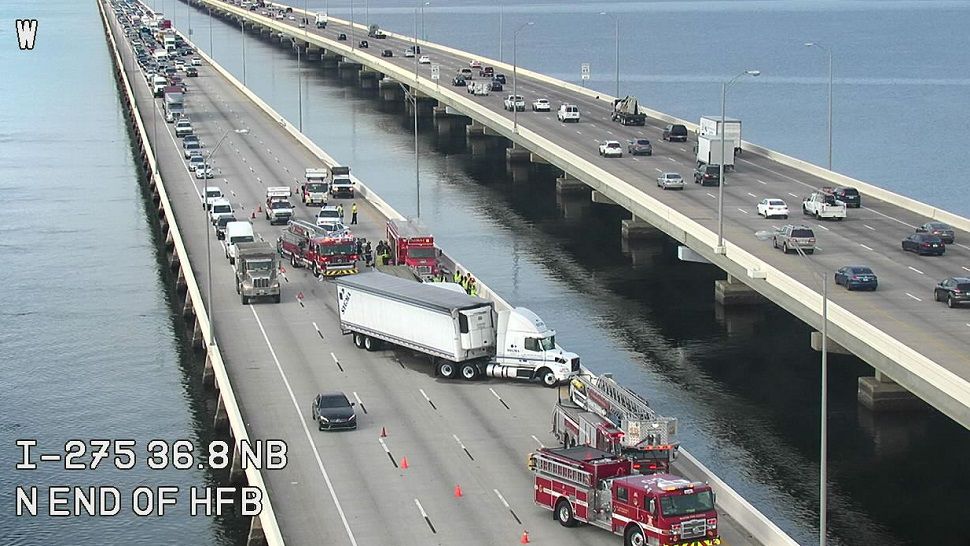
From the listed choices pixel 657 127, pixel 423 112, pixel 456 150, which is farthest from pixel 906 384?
pixel 423 112

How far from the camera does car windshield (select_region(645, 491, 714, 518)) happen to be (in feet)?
150

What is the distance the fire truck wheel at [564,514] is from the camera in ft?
162

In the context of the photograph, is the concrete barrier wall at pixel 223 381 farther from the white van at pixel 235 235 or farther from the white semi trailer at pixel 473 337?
the white semi trailer at pixel 473 337

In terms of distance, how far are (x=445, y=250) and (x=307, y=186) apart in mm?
10684

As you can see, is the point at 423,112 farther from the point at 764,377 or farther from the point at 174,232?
the point at 764,377

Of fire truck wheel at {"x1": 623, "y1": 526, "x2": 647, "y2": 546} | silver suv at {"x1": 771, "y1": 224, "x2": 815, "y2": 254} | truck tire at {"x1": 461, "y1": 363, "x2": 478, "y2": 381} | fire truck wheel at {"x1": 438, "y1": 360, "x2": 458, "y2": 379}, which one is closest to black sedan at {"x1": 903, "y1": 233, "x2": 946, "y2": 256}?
silver suv at {"x1": 771, "y1": 224, "x2": 815, "y2": 254}

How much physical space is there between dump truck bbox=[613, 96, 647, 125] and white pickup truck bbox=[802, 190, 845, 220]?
1773 inches

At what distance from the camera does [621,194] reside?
104 metres

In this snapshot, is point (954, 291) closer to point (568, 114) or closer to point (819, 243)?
point (819, 243)

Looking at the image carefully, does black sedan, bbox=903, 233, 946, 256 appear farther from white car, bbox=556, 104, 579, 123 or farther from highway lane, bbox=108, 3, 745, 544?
white car, bbox=556, 104, 579, 123

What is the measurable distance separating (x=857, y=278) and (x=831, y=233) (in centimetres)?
1550

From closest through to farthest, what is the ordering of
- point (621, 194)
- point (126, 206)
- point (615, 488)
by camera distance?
point (615, 488), point (621, 194), point (126, 206)

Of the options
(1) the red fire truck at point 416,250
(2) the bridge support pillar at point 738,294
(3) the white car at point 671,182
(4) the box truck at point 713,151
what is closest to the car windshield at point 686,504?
(1) the red fire truck at point 416,250

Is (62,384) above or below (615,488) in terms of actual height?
below
